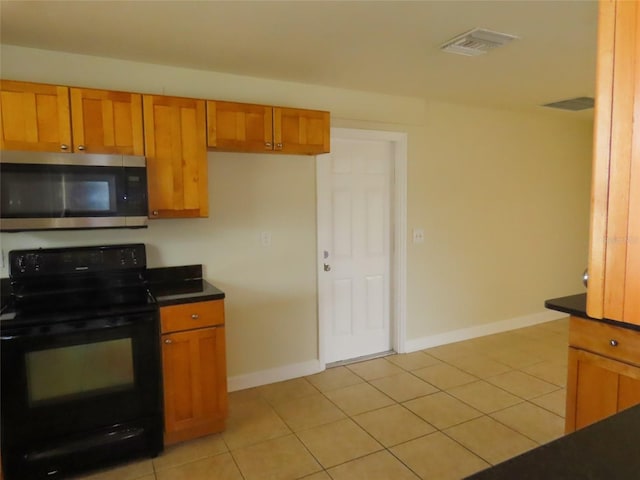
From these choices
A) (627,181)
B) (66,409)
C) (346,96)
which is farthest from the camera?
(346,96)

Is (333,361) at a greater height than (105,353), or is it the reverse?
(105,353)

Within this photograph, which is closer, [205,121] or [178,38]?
[178,38]

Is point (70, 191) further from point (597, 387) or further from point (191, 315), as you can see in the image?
point (597, 387)

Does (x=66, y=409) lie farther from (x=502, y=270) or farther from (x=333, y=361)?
(x=502, y=270)

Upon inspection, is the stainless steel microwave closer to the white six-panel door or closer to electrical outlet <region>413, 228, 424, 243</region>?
the white six-panel door

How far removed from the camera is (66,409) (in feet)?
7.37

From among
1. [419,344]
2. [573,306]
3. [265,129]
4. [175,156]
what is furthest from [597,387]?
[175,156]

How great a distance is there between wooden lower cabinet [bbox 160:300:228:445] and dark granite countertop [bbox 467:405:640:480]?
1.99 metres

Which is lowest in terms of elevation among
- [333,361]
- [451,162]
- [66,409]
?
[333,361]

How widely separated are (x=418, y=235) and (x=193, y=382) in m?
2.46

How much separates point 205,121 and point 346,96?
1.37 m

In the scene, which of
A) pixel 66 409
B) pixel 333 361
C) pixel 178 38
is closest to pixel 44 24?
pixel 178 38

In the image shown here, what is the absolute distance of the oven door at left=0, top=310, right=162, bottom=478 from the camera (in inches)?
84.0

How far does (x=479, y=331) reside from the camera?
461 centimetres
